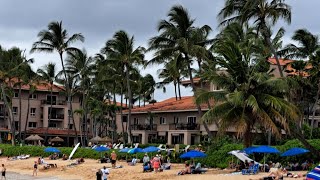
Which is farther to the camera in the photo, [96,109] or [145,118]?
[96,109]

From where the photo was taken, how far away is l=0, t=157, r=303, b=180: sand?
31500mm

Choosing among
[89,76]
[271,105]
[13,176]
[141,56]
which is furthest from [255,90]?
[89,76]

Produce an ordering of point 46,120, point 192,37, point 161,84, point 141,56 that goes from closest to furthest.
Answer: point 192,37 < point 141,56 < point 161,84 < point 46,120

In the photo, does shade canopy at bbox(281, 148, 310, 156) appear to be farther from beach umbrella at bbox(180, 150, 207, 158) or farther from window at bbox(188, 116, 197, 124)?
window at bbox(188, 116, 197, 124)

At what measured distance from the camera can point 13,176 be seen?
39.5m

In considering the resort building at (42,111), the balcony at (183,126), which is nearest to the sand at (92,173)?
the balcony at (183,126)

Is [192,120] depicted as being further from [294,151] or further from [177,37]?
[294,151]

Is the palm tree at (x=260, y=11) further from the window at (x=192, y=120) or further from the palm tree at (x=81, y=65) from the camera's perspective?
the palm tree at (x=81, y=65)

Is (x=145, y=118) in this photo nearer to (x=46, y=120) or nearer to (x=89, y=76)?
(x=89, y=76)

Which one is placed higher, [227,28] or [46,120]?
[227,28]

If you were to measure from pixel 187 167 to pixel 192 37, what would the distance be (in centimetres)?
1261

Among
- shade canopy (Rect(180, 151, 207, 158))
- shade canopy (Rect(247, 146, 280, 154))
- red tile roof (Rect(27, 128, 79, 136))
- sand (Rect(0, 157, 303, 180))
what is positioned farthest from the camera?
red tile roof (Rect(27, 128, 79, 136))

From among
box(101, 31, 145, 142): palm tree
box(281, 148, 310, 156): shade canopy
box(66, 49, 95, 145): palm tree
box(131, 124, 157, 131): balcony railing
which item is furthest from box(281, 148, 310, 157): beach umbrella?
box(66, 49, 95, 145): palm tree

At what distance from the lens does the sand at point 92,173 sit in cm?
3150
